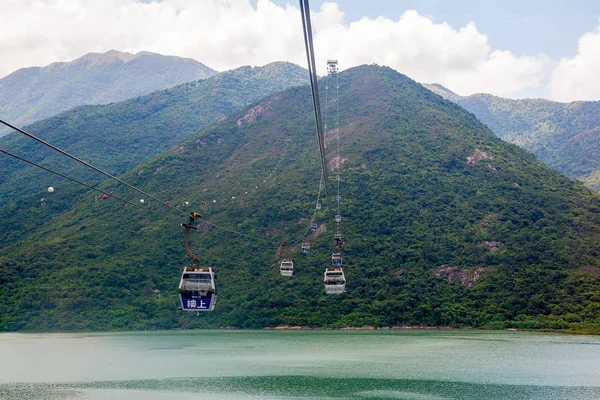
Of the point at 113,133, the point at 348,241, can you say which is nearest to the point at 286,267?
the point at 348,241

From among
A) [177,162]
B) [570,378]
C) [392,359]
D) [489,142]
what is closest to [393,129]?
[489,142]

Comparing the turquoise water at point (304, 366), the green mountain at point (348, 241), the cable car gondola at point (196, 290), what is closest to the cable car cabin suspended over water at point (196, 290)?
the cable car gondola at point (196, 290)

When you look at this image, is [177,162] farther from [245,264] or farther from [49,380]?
[49,380]

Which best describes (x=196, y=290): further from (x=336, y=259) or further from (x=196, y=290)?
(x=336, y=259)

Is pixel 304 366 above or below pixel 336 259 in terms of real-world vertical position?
below

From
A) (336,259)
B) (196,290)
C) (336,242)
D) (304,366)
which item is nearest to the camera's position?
(196,290)

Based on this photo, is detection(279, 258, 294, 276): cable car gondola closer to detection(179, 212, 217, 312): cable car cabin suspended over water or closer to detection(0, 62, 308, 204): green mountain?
detection(179, 212, 217, 312): cable car cabin suspended over water
